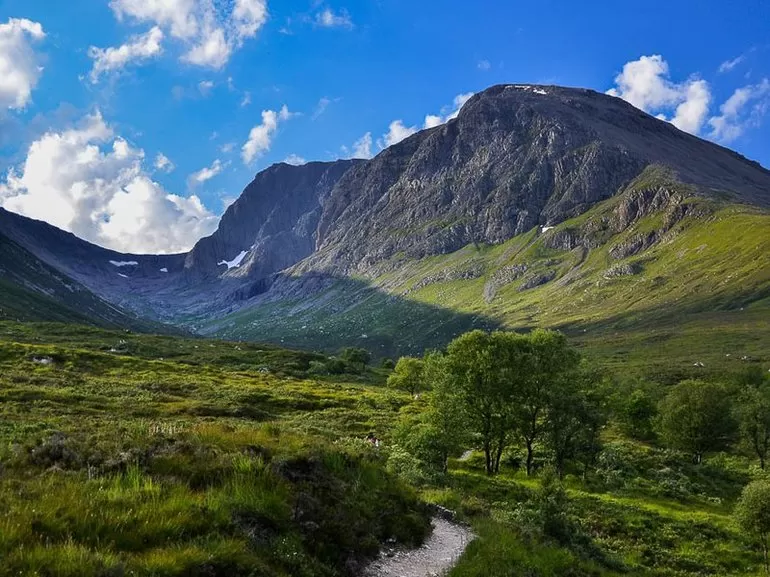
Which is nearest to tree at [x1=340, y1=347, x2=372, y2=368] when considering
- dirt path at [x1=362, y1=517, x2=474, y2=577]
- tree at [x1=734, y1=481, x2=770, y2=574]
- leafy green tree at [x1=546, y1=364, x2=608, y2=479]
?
leafy green tree at [x1=546, y1=364, x2=608, y2=479]

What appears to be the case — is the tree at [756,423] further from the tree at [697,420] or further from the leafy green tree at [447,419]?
the leafy green tree at [447,419]

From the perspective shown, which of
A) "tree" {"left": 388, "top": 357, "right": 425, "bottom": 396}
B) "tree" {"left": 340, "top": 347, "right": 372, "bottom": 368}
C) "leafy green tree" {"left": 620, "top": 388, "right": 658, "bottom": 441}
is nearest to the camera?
"leafy green tree" {"left": 620, "top": 388, "right": 658, "bottom": 441}

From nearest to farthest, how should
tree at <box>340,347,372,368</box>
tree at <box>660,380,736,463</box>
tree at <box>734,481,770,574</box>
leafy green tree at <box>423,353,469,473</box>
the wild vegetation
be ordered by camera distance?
the wild vegetation, tree at <box>734,481,770,574</box>, leafy green tree at <box>423,353,469,473</box>, tree at <box>660,380,736,463</box>, tree at <box>340,347,372,368</box>

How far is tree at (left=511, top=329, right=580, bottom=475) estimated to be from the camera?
167 ft

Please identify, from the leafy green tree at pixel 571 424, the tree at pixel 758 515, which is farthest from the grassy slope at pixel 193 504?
the leafy green tree at pixel 571 424

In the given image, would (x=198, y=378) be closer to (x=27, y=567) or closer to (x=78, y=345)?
(x=78, y=345)

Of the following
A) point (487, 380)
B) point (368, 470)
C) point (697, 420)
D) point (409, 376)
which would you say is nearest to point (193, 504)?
point (368, 470)

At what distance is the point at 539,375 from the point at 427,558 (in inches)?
1519

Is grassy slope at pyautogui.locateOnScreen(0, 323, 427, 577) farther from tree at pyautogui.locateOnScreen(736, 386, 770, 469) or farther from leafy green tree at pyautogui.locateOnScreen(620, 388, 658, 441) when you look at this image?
leafy green tree at pyautogui.locateOnScreen(620, 388, 658, 441)

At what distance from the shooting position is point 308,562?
37.9ft

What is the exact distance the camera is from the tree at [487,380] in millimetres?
50188

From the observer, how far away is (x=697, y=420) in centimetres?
7575

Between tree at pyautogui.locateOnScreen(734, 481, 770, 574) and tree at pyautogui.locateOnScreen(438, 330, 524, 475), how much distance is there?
62.5 feet

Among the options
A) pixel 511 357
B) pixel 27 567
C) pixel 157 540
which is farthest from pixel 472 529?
pixel 511 357
